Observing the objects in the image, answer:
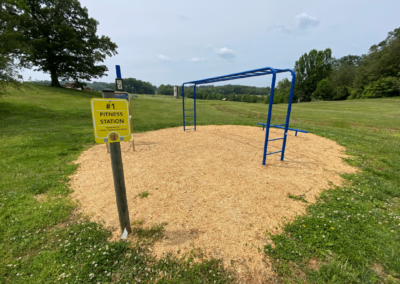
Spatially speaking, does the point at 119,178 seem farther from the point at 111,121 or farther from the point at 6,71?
the point at 6,71

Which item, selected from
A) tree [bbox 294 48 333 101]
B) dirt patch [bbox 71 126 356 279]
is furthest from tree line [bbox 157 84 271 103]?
tree [bbox 294 48 333 101]

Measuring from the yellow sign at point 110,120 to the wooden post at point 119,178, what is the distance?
125 mm

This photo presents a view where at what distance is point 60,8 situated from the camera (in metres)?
25.2

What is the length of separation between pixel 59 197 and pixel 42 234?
1.02 metres

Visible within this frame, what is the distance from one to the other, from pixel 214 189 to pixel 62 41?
112 ft

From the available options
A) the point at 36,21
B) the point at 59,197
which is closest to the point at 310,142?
the point at 59,197

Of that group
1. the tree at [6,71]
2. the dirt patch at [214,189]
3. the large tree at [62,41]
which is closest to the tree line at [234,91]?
the dirt patch at [214,189]

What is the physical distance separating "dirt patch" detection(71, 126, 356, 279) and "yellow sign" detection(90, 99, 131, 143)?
1.43 meters

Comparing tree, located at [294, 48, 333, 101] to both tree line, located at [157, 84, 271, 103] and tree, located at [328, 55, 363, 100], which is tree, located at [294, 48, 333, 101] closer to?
tree, located at [328, 55, 363, 100]

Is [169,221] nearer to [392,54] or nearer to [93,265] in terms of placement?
[93,265]

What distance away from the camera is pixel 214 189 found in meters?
3.51

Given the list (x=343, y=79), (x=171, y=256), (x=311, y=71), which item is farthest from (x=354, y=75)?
(x=171, y=256)

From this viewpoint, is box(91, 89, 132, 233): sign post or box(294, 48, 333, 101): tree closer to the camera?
box(91, 89, 132, 233): sign post

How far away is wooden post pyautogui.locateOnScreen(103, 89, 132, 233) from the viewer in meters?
→ 2.09
